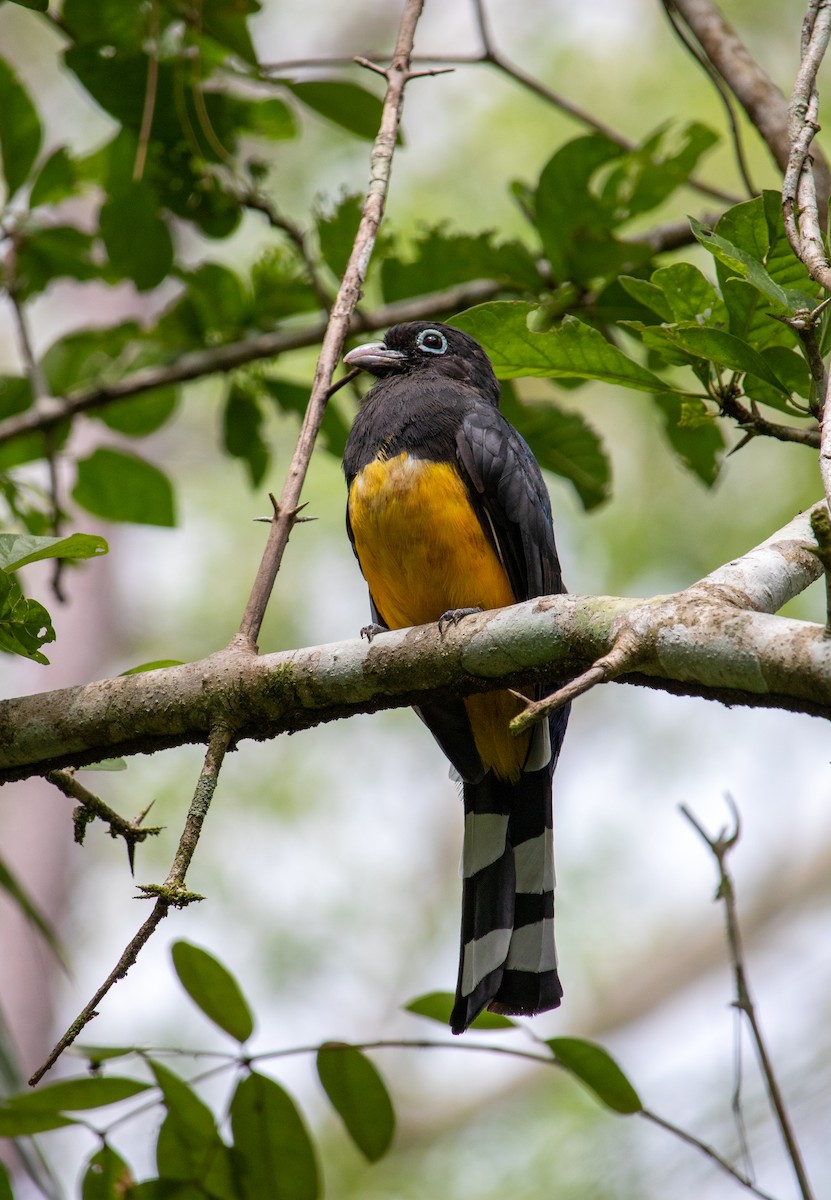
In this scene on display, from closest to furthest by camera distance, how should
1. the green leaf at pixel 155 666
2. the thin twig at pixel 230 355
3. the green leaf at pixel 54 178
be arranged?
the green leaf at pixel 155 666 < the green leaf at pixel 54 178 < the thin twig at pixel 230 355

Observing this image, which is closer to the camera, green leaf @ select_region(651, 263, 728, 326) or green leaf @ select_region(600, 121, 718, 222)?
green leaf @ select_region(651, 263, 728, 326)

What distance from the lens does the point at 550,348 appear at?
2699mm

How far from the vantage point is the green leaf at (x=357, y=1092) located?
9.33 feet

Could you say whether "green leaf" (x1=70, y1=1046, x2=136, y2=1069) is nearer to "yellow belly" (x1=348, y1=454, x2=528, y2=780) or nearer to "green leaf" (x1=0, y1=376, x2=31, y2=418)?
"yellow belly" (x1=348, y1=454, x2=528, y2=780)

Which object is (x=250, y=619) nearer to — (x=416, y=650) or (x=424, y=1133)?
(x=416, y=650)

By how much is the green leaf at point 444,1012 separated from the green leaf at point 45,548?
1.42 meters

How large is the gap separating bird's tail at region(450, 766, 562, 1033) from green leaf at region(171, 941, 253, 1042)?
0.51 m

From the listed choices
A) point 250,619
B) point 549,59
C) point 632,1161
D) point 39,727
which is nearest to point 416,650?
point 250,619

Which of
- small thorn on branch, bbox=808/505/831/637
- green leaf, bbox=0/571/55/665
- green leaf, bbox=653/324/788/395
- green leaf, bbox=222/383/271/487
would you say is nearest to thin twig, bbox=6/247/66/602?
green leaf, bbox=222/383/271/487

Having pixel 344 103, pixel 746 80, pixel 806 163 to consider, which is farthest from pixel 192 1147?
pixel 746 80

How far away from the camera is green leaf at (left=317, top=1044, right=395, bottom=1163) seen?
284cm

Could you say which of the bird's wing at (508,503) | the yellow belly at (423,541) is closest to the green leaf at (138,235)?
the yellow belly at (423,541)

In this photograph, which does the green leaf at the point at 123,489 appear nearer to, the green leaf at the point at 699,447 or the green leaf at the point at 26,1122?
the green leaf at the point at 699,447

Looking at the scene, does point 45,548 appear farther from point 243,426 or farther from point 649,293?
point 243,426
